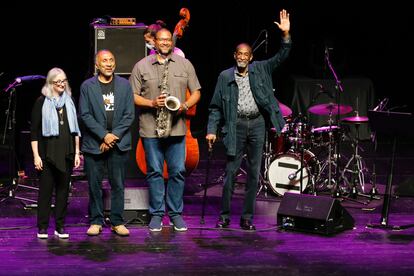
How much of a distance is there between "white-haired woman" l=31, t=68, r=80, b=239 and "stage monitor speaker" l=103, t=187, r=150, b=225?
24.4 inches

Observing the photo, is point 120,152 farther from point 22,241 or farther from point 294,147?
point 294,147

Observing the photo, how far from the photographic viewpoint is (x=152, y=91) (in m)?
7.41

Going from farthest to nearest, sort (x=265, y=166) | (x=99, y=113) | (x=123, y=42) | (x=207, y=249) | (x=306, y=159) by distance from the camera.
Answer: (x=265, y=166) < (x=306, y=159) < (x=123, y=42) < (x=99, y=113) < (x=207, y=249)

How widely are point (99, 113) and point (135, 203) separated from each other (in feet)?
3.30

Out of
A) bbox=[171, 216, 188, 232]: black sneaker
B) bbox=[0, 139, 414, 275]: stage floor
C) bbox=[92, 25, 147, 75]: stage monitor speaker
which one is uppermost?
bbox=[92, 25, 147, 75]: stage monitor speaker

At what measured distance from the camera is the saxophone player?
24.2 ft

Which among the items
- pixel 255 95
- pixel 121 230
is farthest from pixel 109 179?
pixel 255 95

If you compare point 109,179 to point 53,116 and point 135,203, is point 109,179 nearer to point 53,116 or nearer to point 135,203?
point 135,203

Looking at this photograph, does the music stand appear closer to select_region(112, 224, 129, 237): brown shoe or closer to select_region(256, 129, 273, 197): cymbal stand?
select_region(256, 129, 273, 197): cymbal stand

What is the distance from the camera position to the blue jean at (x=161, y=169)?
7488 millimetres

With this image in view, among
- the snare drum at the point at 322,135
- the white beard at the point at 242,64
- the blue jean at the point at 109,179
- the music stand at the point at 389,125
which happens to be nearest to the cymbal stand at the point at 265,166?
the snare drum at the point at 322,135

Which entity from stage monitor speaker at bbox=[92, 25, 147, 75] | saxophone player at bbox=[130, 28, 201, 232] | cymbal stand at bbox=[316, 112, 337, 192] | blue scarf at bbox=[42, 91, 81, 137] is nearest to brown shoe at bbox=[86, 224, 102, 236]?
saxophone player at bbox=[130, 28, 201, 232]

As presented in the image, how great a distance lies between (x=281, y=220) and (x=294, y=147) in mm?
1964

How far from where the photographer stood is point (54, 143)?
7137 mm
